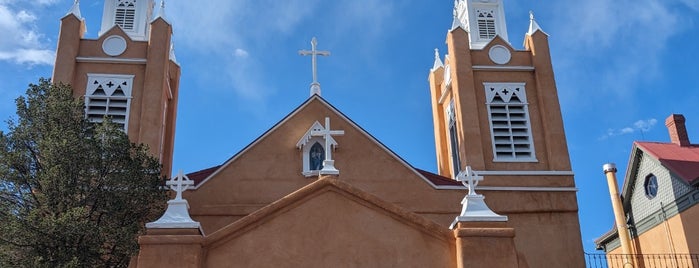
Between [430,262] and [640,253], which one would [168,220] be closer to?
[430,262]

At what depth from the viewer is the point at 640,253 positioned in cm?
2727

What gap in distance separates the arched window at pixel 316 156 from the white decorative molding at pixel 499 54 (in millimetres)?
7326

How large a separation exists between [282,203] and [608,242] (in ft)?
71.2

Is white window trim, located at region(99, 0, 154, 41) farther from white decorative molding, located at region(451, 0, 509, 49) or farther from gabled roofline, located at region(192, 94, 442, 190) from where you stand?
white decorative molding, located at region(451, 0, 509, 49)

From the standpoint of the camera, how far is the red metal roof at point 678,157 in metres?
23.3

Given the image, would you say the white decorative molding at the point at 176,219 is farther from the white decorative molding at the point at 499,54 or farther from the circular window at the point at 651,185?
the circular window at the point at 651,185

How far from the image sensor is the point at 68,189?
48.9 feet

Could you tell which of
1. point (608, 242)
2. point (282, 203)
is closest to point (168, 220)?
point (282, 203)

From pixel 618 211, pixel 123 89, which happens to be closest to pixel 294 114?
pixel 123 89

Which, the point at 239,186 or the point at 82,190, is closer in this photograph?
the point at 82,190

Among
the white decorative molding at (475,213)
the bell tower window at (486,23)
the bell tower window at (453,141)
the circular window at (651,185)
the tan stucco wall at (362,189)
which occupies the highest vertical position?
the bell tower window at (486,23)

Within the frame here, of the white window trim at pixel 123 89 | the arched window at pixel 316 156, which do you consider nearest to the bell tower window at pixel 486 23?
the arched window at pixel 316 156

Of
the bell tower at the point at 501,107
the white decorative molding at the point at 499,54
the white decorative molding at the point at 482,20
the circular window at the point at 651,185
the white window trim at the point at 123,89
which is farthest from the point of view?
the circular window at the point at 651,185

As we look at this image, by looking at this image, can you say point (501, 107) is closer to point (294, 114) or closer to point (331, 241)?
point (294, 114)
